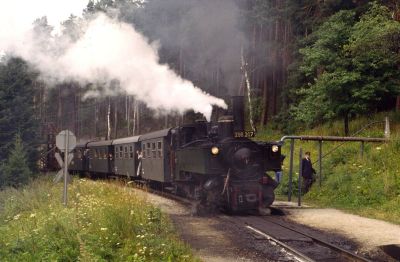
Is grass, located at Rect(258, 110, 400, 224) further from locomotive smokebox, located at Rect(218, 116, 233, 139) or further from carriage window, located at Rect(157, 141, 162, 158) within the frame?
carriage window, located at Rect(157, 141, 162, 158)

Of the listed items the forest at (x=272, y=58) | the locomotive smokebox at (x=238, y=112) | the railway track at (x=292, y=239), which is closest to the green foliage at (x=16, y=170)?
the forest at (x=272, y=58)

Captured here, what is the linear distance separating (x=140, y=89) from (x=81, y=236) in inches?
595

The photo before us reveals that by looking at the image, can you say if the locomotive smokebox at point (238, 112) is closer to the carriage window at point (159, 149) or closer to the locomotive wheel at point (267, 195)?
the locomotive wheel at point (267, 195)

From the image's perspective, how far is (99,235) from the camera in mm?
9125

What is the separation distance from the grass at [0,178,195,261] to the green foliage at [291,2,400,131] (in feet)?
39.5

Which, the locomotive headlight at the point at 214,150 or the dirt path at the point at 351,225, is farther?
the locomotive headlight at the point at 214,150

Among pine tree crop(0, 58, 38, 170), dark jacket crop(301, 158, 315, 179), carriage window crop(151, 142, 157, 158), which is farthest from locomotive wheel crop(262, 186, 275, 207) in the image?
pine tree crop(0, 58, 38, 170)

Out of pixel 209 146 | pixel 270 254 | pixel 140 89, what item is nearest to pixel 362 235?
pixel 270 254

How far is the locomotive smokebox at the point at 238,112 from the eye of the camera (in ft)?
44.1

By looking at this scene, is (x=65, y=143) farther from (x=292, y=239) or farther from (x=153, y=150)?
(x=153, y=150)

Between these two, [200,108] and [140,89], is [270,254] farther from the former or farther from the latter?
[140,89]

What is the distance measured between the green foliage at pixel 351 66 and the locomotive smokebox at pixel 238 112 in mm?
7389

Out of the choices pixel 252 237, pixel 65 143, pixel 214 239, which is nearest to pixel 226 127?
pixel 252 237

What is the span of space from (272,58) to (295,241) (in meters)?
24.5
